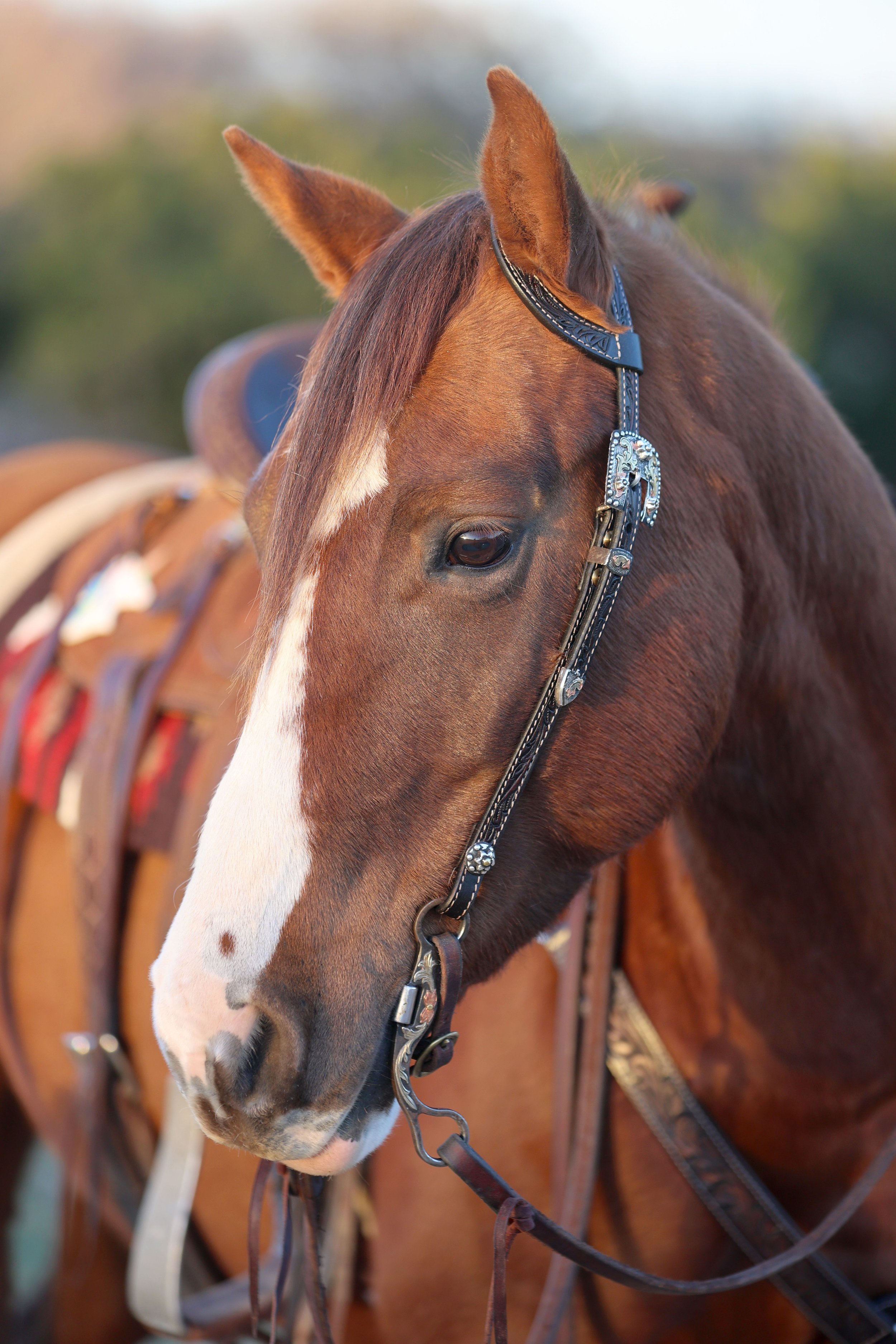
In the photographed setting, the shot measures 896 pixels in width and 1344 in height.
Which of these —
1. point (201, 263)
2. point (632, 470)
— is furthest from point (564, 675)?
point (201, 263)

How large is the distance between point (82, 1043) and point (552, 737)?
1.35 metres

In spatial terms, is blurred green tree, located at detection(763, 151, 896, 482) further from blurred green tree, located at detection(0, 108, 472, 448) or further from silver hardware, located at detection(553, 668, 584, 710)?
silver hardware, located at detection(553, 668, 584, 710)

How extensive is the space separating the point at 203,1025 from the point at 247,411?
1557 mm

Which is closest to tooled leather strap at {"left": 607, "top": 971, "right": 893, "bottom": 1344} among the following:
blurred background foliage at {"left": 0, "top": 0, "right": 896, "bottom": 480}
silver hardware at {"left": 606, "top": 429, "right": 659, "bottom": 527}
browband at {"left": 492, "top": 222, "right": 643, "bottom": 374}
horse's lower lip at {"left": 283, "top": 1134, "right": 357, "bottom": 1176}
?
horse's lower lip at {"left": 283, "top": 1134, "right": 357, "bottom": 1176}

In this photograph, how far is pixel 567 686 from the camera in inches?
46.2

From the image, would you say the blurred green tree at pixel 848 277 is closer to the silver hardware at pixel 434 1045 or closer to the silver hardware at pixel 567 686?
the silver hardware at pixel 567 686

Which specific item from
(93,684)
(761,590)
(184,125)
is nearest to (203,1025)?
(761,590)

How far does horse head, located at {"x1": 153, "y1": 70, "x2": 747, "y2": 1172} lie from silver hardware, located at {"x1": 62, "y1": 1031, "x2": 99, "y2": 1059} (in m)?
1.06

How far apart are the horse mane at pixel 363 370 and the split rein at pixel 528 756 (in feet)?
0.21

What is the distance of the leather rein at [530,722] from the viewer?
3.75 ft

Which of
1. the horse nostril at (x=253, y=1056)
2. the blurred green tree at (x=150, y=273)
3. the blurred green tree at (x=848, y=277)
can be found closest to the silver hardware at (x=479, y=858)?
the horse nostril at (x=253, y=1056)

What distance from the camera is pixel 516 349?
1188 mm

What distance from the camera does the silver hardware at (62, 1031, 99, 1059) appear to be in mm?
2082

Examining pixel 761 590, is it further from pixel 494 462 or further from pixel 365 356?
pixel 365 356
